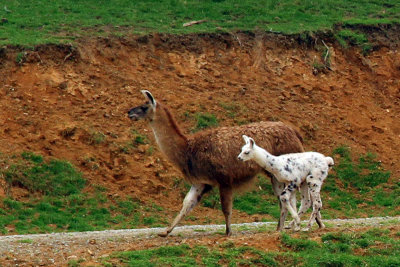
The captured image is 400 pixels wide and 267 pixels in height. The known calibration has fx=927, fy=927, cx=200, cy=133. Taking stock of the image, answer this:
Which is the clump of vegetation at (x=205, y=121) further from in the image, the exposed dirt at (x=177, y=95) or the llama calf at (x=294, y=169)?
the llama calf at (x=294, y=169)

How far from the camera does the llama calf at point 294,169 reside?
661 inches

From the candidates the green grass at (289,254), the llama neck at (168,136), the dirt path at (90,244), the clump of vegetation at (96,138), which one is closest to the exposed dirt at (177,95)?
the clump of vegetation at (96,138)

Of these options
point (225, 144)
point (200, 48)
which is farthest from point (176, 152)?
point (200, 48)

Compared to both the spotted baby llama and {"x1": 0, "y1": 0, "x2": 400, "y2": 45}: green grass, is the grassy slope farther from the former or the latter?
the spotted baby llama

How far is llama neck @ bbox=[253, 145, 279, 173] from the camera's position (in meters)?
16.9

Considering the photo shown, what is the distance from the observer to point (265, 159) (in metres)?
17.0

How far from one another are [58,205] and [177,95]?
6954mm

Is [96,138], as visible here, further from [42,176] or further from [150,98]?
[150,98]

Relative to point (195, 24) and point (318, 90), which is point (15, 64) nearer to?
point (195, 24)

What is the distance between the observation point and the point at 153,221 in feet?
76.3

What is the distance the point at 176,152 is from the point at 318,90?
46.6 feet

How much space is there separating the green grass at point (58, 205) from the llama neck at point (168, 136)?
4529 mm

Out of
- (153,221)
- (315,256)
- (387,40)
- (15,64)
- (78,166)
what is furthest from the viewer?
(387,40)

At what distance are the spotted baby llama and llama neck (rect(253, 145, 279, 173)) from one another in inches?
23.1
